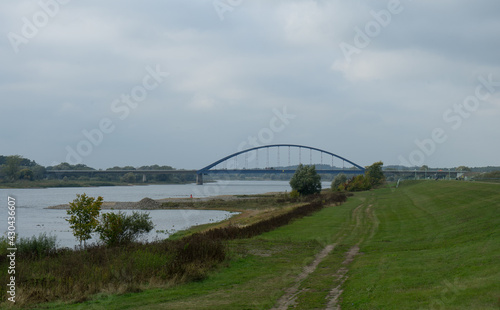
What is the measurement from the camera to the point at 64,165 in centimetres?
17250

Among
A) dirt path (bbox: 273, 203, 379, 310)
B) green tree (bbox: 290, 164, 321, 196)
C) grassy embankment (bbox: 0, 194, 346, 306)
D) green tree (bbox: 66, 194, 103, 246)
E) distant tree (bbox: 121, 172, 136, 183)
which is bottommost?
dirt path (bbox: 273, 203, 379, 310)

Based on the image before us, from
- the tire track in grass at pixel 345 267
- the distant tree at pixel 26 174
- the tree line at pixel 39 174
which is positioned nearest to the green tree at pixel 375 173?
the tree line at pixel 39 174

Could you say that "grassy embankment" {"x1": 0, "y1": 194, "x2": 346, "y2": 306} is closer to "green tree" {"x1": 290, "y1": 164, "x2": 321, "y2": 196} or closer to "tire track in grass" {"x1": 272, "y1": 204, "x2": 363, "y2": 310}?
"tire track in grass" {"x1": 272, "y1": 204, "x2": 363, "y2": 310}

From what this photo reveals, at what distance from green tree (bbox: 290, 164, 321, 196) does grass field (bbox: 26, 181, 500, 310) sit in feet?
174

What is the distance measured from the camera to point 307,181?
75.2 metres

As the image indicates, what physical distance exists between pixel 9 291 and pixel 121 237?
1451 centimetres

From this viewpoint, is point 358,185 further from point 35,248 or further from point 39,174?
point 39,174

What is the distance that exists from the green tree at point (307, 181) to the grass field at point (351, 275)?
52.9 metres

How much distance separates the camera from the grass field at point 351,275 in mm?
9281

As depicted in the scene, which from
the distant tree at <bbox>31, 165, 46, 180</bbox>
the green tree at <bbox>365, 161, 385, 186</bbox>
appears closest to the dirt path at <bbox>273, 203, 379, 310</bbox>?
the green tree at <bbox>365, 161, 385, 186</bbox>

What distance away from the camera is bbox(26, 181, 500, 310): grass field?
928 cm

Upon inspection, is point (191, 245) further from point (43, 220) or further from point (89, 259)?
point (43, 220)

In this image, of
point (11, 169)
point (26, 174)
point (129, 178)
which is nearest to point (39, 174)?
point (26, 174)

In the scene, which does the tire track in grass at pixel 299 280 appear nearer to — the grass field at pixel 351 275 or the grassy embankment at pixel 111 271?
the grass field at pixel 351 275
